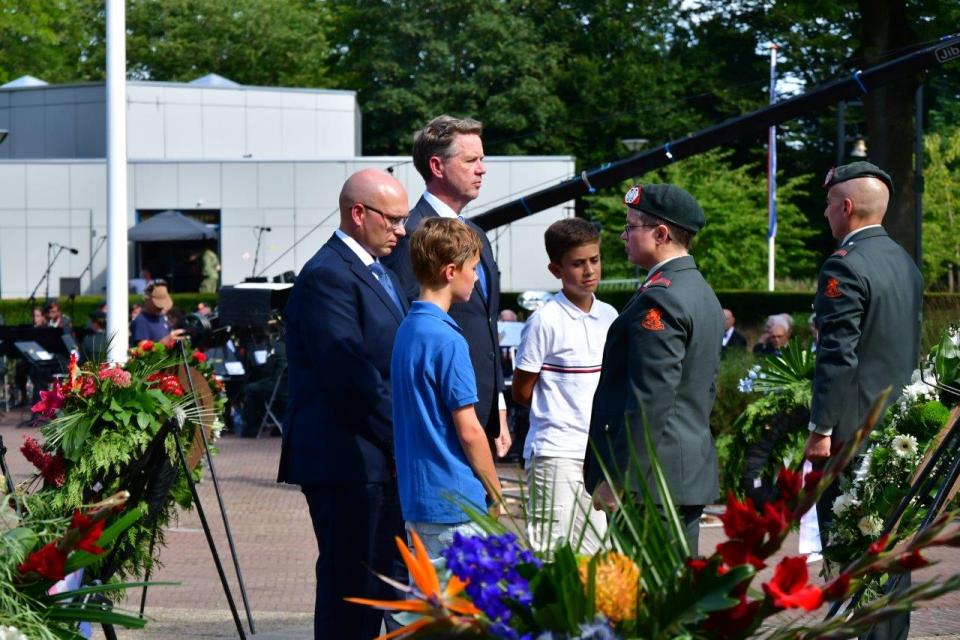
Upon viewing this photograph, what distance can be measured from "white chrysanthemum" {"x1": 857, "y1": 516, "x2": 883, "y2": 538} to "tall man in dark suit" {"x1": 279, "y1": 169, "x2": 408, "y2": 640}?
5.70 ft

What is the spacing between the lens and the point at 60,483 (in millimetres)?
5680

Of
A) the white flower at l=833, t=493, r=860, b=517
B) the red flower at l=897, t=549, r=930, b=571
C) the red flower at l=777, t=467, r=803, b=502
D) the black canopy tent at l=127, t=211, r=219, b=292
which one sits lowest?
the white flower at l=833, t=493, r=860, b=517

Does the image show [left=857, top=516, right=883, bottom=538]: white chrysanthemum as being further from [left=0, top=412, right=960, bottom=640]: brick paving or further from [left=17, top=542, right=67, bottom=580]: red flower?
[left=17, top=542, right=67, bottom=580]: red flower

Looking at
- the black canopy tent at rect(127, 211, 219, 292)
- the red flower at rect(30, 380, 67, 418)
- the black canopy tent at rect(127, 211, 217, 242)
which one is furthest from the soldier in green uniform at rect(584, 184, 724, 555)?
the black canopy tent at rect(127, 211, 219, 292)

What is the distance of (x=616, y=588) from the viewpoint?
6.70ft

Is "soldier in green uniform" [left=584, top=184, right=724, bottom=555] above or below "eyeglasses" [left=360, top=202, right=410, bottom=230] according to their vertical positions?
below

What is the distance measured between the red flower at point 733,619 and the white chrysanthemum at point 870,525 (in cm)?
324

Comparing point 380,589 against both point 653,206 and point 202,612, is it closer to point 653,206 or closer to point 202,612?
point 653,206

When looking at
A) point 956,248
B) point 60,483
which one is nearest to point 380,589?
point 60,483

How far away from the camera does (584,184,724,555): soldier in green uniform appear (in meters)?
4.49

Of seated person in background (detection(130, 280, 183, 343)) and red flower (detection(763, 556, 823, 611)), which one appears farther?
seated person in background (detection(130, 280, 183, 343))

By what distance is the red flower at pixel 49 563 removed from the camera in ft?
8.66

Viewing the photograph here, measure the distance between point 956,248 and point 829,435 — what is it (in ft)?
132

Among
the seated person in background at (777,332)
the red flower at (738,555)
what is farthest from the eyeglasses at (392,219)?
the seated person in background at (777,332)
